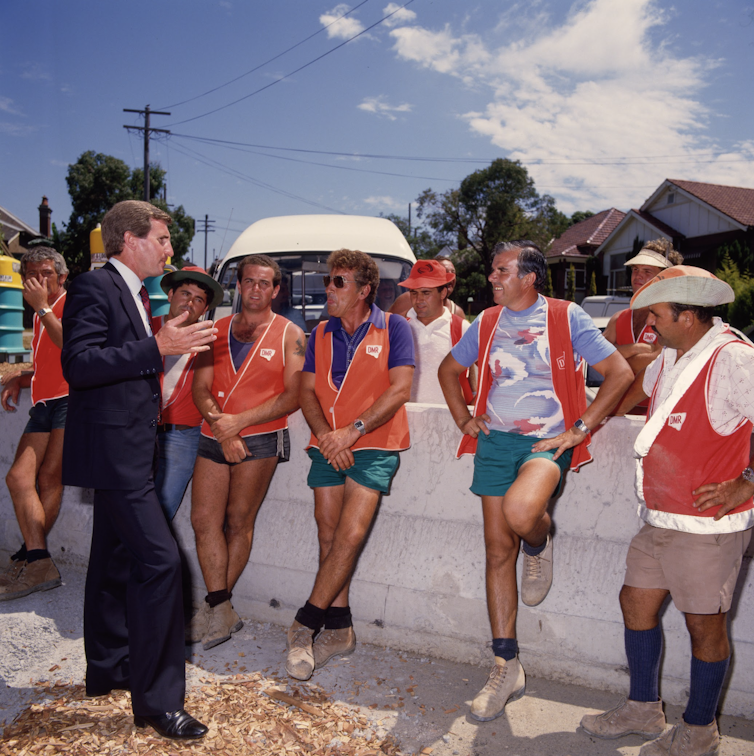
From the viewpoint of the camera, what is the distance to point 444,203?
4856 cm

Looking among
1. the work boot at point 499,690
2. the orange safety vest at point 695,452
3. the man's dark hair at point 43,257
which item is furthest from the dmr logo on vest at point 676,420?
the man's dark hair at point 43,257

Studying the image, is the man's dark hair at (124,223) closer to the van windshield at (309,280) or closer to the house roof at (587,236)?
the van windshield at (309,280)

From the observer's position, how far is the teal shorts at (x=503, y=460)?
3.56 m

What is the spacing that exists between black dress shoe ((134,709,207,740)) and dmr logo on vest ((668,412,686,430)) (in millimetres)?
2497

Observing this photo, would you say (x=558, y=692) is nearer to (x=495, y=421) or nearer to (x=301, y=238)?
(x=495, y=421)

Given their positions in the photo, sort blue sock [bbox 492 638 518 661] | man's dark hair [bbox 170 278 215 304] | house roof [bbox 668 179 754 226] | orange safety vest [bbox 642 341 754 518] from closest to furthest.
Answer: orange safety vest [bbox 642 341 754 518]
blue sock [bbox 492 638 518 661]
man's dark hair [bbox 170 278 215 304]
house roof [bbox 668 179 754 226]

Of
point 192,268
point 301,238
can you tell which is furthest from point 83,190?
point 192,268

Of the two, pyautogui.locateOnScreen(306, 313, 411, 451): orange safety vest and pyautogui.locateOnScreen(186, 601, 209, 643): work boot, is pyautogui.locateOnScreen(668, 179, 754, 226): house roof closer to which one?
pyautogui.locateOnScreen(306, 313, 411, 451): orange safety vest

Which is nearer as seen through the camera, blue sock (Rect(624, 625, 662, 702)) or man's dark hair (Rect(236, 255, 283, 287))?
blue sock (Rect(624, 625, 662, 702))

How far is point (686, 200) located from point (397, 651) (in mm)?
38748

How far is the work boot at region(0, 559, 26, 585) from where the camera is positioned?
4637mm

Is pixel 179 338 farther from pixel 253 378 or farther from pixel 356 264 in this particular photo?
pixel 356 264

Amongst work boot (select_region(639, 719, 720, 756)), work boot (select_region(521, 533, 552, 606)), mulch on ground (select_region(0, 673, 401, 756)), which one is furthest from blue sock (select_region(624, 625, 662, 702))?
mulch on ground (select_region(0, 673, 401, 756))

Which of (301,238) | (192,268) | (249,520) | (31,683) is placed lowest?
(31,683)
